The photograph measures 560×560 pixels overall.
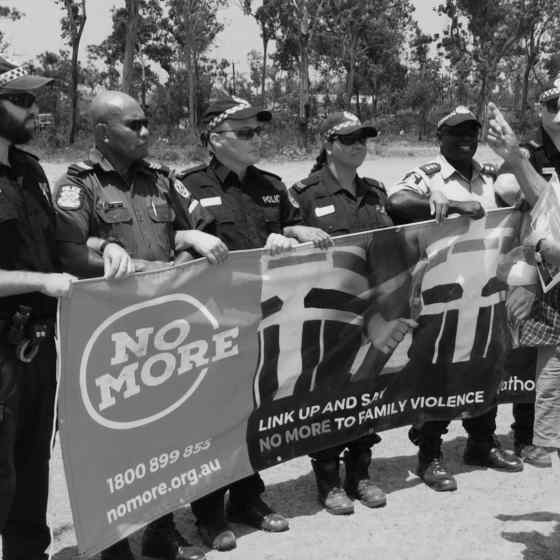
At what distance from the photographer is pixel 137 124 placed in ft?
11.6

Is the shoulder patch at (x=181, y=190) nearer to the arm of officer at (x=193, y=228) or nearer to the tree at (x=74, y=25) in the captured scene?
the arm of officer at (x=193, y=228)

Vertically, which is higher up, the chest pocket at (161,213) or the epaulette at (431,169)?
the epaulette at (431,169)

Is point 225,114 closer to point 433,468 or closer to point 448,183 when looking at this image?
point 448,183

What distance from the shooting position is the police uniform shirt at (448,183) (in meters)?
4.32

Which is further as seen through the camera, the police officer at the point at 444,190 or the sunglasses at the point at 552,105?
the police officer at the point at 444,190

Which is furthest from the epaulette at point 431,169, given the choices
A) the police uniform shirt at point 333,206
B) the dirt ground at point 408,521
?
the dirt ground at point 408,521

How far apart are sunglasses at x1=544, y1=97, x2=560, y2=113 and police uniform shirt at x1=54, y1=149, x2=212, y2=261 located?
1734mm

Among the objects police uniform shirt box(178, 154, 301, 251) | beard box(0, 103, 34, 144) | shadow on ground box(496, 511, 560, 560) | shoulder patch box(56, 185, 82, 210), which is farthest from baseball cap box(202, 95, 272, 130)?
shadow on ground box(496, 511, 560, 560)

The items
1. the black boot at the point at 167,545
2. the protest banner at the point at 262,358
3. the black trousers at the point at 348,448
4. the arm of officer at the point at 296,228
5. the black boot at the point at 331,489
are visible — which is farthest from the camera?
the black trousers at the point at 348,448

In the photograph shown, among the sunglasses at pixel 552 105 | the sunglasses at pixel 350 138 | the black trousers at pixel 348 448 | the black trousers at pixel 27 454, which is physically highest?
the sunglasses at pixel 552 105

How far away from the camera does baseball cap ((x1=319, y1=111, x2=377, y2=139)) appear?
13.6 ft

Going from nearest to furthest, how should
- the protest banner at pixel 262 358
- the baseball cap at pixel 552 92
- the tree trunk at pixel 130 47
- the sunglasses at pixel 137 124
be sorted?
the protest banner at pixel 262 358 → the sunglasses at pixel 137 124 → the baseball cap at pixel 552 92 → the tree trunk at pixel 130 47

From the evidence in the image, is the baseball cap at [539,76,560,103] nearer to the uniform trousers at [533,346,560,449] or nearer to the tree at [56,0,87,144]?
the uniform trousers at [533,346,560,449]

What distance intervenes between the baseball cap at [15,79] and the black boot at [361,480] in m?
2.52
